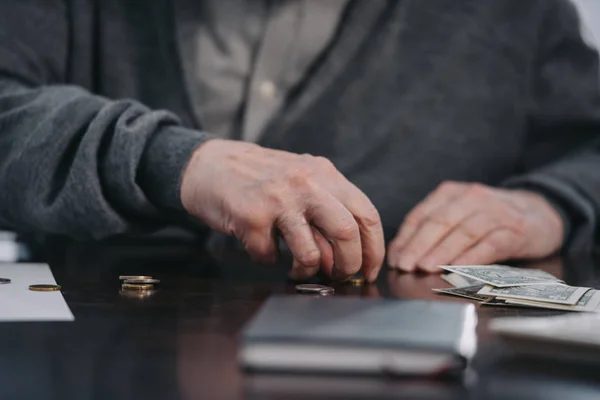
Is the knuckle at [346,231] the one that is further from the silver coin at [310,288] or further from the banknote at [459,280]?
the banknote at [459,280]

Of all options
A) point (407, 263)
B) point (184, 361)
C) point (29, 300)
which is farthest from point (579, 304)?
point (29, 300)

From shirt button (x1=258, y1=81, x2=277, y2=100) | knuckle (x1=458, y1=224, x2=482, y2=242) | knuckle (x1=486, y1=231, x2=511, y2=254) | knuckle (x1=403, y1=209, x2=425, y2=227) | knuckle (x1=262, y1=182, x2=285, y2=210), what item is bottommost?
knuckle (x1=486, y1=231, x2=511, y2=254)

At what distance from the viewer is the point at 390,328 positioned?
63 cm

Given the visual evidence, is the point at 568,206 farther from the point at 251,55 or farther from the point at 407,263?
the point at 251,55

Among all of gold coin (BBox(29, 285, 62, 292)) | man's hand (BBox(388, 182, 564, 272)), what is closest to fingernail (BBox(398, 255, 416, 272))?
man's hand (BBox(388, 182, 564, 272))

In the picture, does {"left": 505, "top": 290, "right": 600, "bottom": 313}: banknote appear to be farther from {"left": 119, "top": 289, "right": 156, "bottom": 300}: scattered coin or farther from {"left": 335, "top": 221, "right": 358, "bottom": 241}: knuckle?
{"left": 119, "top": 289, "right": 156, "bottom": 300}: scattered coin

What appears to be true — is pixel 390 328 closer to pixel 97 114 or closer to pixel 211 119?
pixel 97 114

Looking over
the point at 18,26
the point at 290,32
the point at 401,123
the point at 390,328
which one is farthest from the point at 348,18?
the point at 390,328

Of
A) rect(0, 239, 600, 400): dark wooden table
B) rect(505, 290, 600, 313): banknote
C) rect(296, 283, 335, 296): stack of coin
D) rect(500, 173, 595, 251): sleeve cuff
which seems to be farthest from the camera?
rect(500, 173, 595, 251): sleeve cuff

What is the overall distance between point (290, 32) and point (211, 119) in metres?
0.26

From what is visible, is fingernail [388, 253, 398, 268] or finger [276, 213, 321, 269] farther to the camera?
fingernail [388, 253, 398, 268]

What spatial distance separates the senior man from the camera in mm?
1321

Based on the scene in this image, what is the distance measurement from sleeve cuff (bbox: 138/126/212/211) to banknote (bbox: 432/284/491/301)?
404mm

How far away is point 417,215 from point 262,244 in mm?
371
